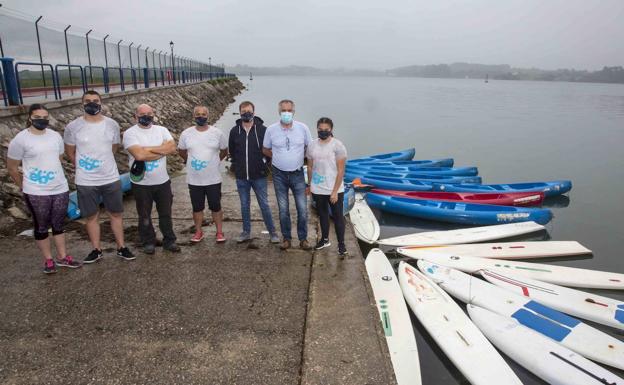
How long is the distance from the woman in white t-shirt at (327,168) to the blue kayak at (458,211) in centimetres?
550

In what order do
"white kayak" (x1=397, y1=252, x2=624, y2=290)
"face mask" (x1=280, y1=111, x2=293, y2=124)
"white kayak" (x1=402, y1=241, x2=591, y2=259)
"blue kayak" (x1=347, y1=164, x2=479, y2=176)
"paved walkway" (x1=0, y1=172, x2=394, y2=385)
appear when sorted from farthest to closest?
"blue kayak" (x1=347, y1=164, x2=479, y2=176)
"white kayak" (x1=402, y1=241, x2=591, y2=259)
"white kayak" (x1=397, y1=252, x2=624, y2=290)
"face mask" (x1=280, y1=111, x2=293, y2=124)
"paved walkway" (x1=0, y1=172, x2=394, y2=385)

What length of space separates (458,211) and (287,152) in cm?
634

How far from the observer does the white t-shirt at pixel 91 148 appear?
4.78m

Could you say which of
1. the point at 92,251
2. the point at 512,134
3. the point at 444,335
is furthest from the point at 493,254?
the point at 512,134

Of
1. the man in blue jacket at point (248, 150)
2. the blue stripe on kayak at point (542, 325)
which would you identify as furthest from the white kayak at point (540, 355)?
the man in blue jacket at point (248, 150)

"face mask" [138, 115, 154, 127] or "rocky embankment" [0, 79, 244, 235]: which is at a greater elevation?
"face mask" [138, 115, 154, 127]

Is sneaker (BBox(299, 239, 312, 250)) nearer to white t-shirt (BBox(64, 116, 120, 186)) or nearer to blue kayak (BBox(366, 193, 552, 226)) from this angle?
white t-shirt (BBox(64, 116, 120, 186))

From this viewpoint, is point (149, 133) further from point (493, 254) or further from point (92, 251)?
point (493, 254)

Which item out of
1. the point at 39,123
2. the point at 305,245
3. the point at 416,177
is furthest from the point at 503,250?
the point at 39,123

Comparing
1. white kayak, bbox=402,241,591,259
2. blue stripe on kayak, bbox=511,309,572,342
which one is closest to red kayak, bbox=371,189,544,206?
white kayak, bbox=402,241,591,259

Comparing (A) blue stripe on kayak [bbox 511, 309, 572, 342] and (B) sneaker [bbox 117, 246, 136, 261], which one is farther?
(B) sneaker [bbox 117, 246, 136, 261]

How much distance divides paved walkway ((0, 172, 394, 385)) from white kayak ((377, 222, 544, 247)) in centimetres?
313

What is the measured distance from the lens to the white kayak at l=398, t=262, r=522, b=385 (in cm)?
466

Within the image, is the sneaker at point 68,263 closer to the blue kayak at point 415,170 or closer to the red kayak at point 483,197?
the red kayak at point 483,197
